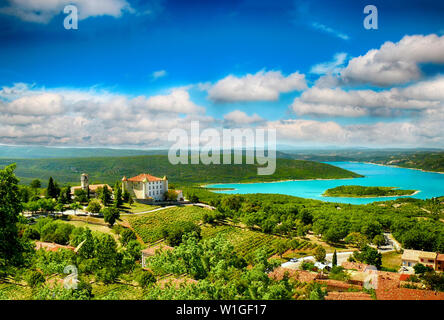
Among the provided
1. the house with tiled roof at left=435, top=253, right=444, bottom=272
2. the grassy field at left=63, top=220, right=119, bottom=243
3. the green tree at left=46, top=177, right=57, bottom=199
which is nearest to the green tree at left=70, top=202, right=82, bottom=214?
the grassy field at left=63, top=220, right=119, bottom=243

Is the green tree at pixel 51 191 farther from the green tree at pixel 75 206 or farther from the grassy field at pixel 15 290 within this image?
the grassy field at pixel 15 290

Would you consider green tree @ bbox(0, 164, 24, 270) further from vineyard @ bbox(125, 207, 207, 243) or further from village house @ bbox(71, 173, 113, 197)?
village house @ bbox(71, 173, 113, 197)

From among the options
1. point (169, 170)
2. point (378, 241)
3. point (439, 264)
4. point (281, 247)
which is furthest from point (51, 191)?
point (169, 170)

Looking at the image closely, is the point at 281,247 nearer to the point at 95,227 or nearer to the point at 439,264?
the point at 439,264

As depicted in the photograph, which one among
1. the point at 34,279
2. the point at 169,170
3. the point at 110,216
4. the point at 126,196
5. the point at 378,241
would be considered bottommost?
the point at 378,241
